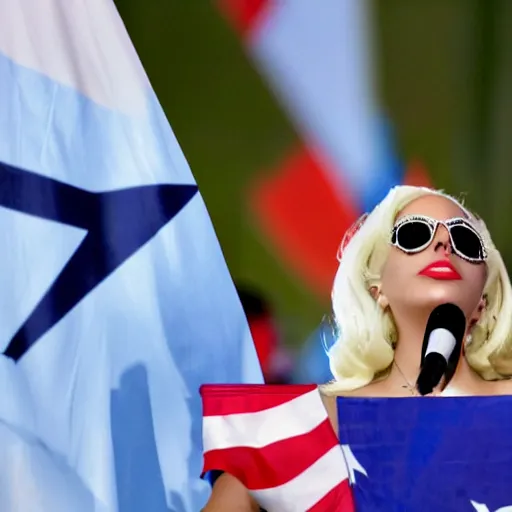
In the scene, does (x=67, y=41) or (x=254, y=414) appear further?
(x=67, y=41)

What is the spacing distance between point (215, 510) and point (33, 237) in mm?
616

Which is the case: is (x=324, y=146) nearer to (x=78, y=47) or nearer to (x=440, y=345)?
(x=78, y=47)

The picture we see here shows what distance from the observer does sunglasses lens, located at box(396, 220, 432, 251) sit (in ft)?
4.59

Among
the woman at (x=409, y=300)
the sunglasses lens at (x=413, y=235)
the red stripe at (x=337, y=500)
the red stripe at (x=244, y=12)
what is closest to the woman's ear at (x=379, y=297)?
the woman at (x=409, y=300)

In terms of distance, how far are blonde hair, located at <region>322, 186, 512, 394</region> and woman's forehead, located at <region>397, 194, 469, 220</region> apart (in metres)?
0.02

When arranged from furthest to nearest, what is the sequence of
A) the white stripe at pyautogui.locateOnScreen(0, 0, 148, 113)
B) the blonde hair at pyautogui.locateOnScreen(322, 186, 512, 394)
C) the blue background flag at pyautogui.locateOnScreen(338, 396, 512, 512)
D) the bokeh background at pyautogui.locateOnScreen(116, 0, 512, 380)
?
the bokeh background at pyautogui.locateOnScreen(116, 0, 512, 380) < the white stripe at pyautogui.locateOnScreen(0, 0, 148, 113) < the blonde hair at pyautogui.locateOnScreen(322, 186, 512, 394) < the blue background flag at pyautogui.locateOnScreen(338, 396, 512, 512)

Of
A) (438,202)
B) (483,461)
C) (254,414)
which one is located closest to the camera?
(483,461)

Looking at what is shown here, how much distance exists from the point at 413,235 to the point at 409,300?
106 millimetres

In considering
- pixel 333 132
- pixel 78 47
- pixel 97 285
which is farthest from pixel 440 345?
pixel 78 47

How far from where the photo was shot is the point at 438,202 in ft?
4.78

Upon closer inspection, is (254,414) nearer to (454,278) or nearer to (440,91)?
(454,278)

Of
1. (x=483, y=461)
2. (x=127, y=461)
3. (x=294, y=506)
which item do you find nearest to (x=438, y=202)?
(x=483, y=461)

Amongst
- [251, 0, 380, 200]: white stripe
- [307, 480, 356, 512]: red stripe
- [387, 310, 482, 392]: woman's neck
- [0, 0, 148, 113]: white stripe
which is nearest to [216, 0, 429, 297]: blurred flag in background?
[251, 0, 380, 200]: white stripe

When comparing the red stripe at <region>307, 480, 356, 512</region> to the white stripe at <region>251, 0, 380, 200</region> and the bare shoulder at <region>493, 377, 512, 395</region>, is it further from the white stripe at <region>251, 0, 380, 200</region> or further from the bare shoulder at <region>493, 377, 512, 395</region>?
the white stripe at <region>251, 0, 380, 200</region>
